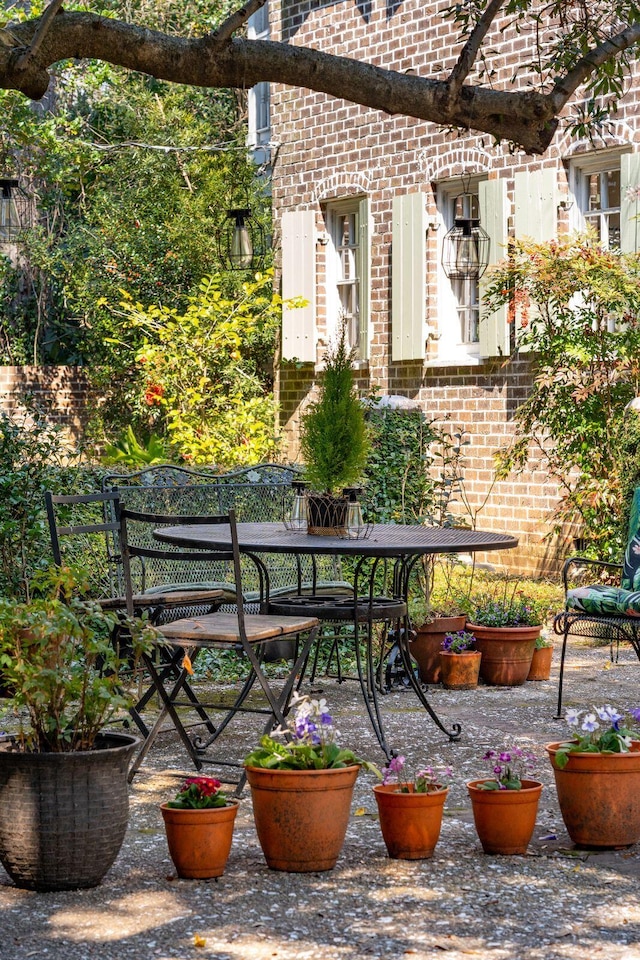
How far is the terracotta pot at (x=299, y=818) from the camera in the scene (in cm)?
405

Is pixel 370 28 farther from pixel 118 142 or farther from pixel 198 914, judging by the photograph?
pixel 198 914

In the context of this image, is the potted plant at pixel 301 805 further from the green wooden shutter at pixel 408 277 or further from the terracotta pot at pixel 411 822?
the green wooden shutter at pixel 408 277

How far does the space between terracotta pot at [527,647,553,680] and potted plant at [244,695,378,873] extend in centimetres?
352

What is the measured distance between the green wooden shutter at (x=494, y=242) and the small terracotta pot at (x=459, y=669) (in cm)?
478

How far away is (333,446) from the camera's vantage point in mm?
5672

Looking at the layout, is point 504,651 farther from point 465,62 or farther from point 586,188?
point 586,188

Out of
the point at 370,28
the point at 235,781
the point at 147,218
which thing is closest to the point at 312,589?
the point at 235,781

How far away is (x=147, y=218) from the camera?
596 inches

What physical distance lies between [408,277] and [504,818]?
8740 millimetres

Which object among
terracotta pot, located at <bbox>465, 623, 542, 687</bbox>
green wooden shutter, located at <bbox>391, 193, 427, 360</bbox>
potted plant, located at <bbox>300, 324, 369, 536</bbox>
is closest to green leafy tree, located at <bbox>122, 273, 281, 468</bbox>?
green wooden shutter, located at <bbox>391, 193, 427, 360</bbox>

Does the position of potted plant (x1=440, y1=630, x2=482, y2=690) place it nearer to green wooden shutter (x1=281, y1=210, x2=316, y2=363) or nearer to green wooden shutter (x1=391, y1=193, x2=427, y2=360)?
green wooden shutter (x1=391, y1=193, x2=427, y2=360)

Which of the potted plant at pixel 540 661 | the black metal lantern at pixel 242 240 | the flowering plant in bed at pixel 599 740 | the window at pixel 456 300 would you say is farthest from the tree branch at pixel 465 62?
the black metal lantern at pixel 242 240

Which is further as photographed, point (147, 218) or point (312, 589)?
point (147, 218)

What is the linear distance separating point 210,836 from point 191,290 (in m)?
11.1
